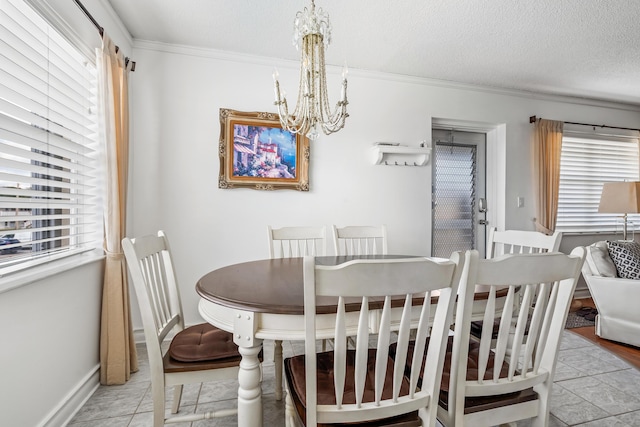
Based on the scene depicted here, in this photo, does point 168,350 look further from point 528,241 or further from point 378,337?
point 528,241

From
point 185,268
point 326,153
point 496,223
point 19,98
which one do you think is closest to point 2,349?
point 19,98

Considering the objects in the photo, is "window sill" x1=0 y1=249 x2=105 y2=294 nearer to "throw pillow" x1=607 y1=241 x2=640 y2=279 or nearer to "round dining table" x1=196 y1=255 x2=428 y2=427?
"round dining table" x1=196 y1=255 x2=428 y2=427

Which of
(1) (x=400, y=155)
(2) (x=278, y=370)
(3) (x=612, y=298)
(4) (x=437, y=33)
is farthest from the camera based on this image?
(1) (x=400, y=155)

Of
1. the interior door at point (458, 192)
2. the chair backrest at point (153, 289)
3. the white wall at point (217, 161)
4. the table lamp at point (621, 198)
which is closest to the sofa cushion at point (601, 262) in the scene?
the table lamp at point (621, 198)

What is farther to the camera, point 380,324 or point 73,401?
point 73,401

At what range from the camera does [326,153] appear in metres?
2.93

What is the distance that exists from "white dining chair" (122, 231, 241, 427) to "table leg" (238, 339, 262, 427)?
0.19 metres

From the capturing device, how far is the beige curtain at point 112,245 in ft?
6.26

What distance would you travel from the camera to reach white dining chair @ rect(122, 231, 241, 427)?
124 cm

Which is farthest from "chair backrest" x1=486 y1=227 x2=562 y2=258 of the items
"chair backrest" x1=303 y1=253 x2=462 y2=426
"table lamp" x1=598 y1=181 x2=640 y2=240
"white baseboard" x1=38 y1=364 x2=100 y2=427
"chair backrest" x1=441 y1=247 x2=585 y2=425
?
"white baseboard" x1=38 y1=364 x2=100 y2=427

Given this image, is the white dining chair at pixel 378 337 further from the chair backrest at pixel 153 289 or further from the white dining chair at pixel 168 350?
the chair backrest at pixel 153 289

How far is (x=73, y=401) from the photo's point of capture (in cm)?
164

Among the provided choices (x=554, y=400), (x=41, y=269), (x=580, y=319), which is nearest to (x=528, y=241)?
(x=554, y=400)

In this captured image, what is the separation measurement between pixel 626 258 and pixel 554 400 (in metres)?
1.57
